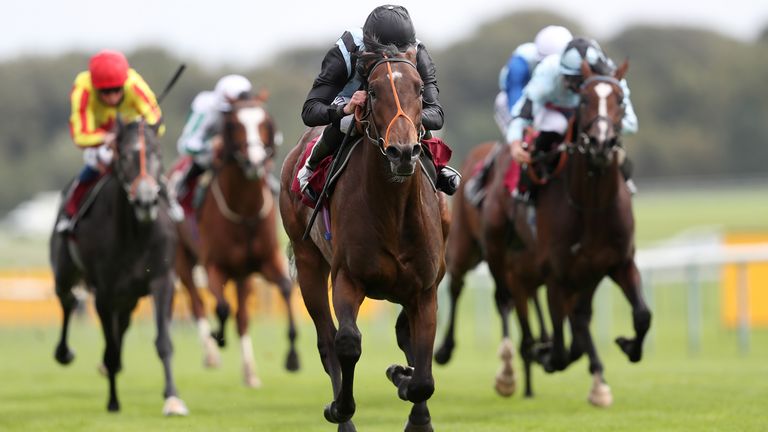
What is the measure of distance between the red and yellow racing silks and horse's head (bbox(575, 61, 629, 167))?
3.23 m

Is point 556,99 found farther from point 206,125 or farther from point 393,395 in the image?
point 206,125

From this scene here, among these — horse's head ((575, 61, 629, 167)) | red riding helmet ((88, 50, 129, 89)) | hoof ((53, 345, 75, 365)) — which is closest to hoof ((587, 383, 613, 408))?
horse's head ((575, 61, 629, 167))

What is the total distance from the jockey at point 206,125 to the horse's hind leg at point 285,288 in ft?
4.15

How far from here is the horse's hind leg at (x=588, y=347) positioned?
33.0ft

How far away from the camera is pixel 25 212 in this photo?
5003cm

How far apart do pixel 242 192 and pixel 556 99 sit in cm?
418

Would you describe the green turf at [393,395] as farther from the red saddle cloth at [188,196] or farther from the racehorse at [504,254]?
the red saddle cloth at [188,196]

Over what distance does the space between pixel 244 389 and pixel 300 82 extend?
5596 centimetres

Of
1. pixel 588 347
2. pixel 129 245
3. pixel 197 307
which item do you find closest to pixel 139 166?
pixel 129 245

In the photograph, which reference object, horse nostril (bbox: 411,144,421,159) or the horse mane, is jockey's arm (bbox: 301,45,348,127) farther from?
horse nostril (bbox: 411,144,421,159)

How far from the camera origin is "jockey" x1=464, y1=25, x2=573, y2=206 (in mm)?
11336

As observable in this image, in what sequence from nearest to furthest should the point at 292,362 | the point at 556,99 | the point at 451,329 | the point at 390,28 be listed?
the point at 390,28 → the point at 556,99 → the point at 451,329 → the point at 292,362

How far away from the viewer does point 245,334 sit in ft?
44.1

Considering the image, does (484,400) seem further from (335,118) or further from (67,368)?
(67,368)
